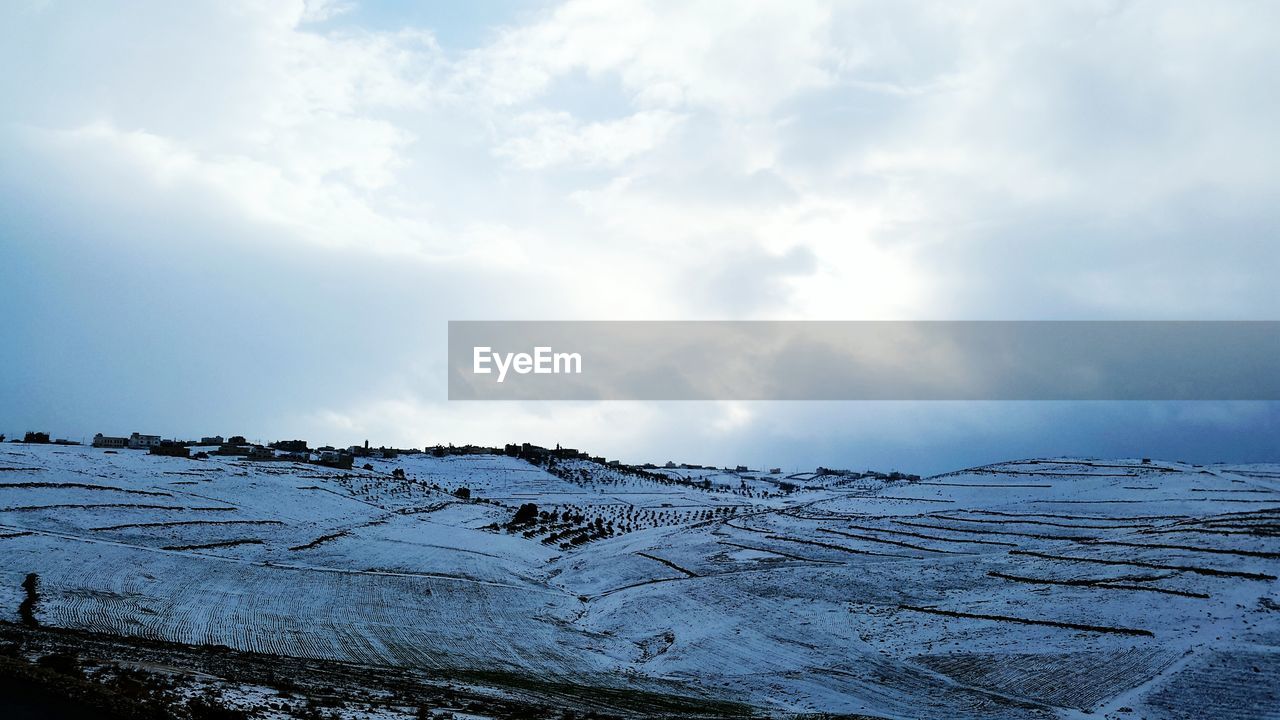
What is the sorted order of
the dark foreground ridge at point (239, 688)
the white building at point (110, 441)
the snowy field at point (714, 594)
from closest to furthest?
the dark foreground ridge at point (239, 688) → the snowy field at point (714, 594) → the white building at point (110, 441)

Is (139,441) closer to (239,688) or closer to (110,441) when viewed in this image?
(110,441)

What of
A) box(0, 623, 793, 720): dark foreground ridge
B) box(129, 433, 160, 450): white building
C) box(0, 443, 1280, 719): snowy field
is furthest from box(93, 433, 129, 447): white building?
box(0, 623, 793, 720): dark foreground ridge

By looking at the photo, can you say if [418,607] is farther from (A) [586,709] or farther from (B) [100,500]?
(B) [100,500]

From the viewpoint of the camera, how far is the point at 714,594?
52.6 metres

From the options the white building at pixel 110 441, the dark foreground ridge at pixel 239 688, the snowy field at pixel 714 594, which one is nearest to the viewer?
the dark foreground ridge at pixel 239 688

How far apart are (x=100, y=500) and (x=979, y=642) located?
75.7 meters

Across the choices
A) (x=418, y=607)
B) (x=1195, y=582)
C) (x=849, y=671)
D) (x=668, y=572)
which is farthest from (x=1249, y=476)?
(x=418, y=607)

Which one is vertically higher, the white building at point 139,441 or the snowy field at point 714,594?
the white building at point 139,441

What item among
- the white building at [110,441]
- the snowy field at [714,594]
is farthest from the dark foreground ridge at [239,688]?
the white building at [110,441]

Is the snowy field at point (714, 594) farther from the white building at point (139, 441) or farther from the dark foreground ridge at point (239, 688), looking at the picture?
the white building at point (139, 441)

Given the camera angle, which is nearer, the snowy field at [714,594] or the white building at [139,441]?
the snowy field at [714,594]

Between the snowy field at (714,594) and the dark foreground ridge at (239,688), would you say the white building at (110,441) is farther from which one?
the dark foreground ridge at (239,688)

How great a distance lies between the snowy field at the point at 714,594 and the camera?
35281 mm

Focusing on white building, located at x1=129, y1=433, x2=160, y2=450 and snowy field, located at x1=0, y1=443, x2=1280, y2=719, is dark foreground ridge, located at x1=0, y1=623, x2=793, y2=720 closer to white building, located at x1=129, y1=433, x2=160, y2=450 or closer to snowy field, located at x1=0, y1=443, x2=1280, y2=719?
snowy field, located at x1=0, y1=443, x2=1280, y2=719
